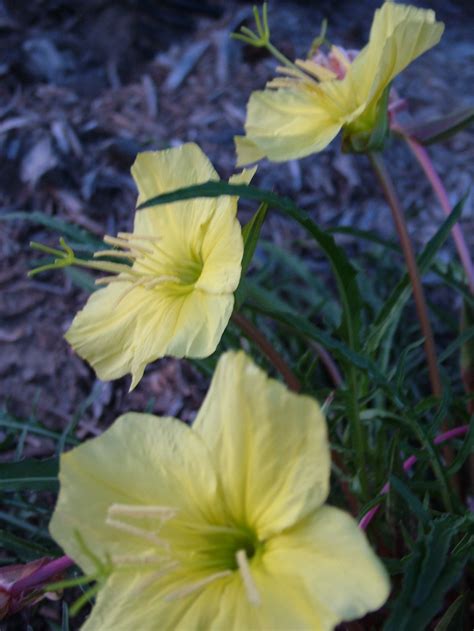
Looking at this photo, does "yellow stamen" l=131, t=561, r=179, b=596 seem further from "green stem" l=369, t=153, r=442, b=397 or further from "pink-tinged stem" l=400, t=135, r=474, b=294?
"pink-tinged stem" l=400, t=135, r=474, b=294

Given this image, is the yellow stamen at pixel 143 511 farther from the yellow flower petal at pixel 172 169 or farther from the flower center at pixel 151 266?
the yellow flower petal at pixel 172 169

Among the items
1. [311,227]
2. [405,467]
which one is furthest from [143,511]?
[405,467]

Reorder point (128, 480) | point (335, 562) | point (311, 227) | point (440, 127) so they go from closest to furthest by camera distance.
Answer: point (335, 562)
point (128, 480)
point (311, 227)
point (440, 127)

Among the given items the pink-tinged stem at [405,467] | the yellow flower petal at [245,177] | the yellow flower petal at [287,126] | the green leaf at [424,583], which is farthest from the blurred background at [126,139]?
the green leaf at [424,583]

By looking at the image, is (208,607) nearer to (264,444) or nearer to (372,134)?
(264,444)

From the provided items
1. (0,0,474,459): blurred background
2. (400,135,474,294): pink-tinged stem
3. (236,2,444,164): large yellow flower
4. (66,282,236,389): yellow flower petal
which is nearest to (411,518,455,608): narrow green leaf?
(66,282,236,389): yellow flower petal
